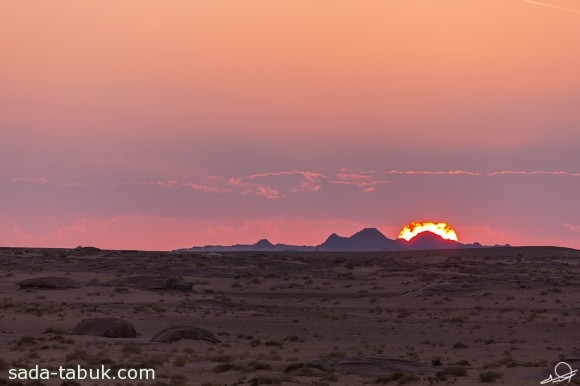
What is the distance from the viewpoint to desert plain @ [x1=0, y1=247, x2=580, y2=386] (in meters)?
32.2

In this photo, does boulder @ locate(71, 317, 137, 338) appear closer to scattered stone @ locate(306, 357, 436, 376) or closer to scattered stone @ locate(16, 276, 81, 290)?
scattered stone @ locate(306, 357, 436, 376)

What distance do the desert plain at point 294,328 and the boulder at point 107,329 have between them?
99 millimetres

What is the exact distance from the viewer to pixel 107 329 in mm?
43375

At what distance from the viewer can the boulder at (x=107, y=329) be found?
43.3m

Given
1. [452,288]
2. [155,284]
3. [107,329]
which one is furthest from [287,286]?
[107,329]

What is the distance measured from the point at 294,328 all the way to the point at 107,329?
46.0 feet

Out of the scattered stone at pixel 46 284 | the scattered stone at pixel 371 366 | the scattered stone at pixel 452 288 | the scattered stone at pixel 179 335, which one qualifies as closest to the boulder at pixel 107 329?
the scattered stone at pixel 179 335

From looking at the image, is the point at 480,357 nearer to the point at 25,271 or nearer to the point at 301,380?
the point at 301,380

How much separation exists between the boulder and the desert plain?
0.10 metres

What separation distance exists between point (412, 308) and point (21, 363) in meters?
41.4

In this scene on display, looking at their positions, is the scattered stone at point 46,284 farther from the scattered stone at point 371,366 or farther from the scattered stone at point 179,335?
the scattered stone at point 371,366

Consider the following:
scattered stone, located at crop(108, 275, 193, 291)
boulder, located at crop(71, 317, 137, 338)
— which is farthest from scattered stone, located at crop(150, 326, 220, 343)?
scattered stone, located at crop(108, 275, 193, 291)

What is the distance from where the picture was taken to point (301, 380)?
29797 millimetres

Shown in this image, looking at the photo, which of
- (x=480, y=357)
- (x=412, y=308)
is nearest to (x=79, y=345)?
(x=480, y=357)
